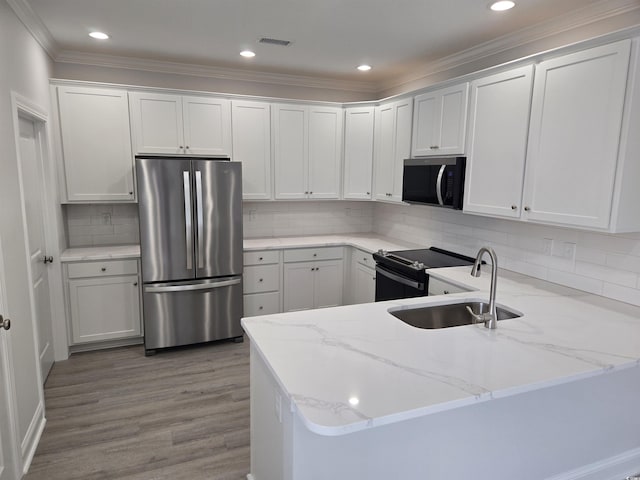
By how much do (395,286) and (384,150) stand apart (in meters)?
1.52

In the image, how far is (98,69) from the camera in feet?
12.7

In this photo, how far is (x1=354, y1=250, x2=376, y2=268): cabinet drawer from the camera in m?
4.05

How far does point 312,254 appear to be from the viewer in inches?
173

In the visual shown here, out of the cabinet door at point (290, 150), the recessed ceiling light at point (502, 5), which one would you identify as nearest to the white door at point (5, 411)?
the cabinet door at point (290, 150)

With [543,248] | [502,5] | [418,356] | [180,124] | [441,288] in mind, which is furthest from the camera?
[180,124]

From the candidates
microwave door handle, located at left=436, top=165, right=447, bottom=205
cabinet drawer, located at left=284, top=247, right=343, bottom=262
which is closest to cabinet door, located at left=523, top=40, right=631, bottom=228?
microwave door handle, located at left=436, top=165, right=447, bottom=205

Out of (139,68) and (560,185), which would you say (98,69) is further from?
(560,185)

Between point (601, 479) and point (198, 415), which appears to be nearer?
point (601, 479)

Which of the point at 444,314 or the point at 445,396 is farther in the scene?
the point at 444,314

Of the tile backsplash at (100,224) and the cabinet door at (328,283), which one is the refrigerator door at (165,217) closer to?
the tile backsplash at (100,224)

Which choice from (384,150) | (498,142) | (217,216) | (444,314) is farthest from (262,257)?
(498,142)

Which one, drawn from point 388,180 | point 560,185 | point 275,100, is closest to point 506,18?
point 560,185

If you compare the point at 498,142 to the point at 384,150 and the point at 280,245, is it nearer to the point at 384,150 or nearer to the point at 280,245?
the point at 384,150

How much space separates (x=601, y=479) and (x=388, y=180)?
2.88 metres
